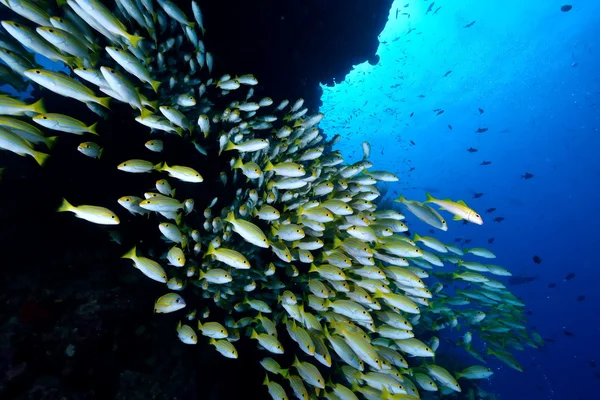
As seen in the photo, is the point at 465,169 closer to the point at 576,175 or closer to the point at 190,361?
the point at 576,175

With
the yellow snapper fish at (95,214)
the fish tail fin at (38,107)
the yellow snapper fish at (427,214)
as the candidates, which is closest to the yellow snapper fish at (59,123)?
the fish tail fin at (38,107)

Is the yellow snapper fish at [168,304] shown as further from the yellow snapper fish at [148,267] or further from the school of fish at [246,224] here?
the yellow snapper fish at [148,267]

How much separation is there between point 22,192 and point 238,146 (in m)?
3.85

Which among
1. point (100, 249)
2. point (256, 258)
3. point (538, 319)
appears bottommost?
point (100, 249)

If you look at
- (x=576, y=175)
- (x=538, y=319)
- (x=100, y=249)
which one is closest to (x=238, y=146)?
(x=100, y=249)

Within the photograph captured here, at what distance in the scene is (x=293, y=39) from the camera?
9359 mm

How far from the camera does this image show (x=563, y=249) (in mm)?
76062

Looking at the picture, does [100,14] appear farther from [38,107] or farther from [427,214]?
[427,214]

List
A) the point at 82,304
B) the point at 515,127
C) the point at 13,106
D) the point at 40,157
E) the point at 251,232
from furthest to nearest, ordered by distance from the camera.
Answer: the point at 515,127
the point at 82,304
the point at 251,232
the point at 40,157
the point at 13,106

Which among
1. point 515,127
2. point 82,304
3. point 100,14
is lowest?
point 82,304

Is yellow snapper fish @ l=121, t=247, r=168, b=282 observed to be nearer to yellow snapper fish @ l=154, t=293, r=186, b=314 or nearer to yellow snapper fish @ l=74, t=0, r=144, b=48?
yellow snapper fish @ l=154, t=293, r=186, b=314

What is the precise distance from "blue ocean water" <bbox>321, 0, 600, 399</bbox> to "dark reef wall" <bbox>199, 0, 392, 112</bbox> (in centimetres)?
783

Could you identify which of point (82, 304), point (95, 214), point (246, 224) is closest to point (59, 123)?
point (95, 214)

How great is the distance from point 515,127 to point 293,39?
214ft
